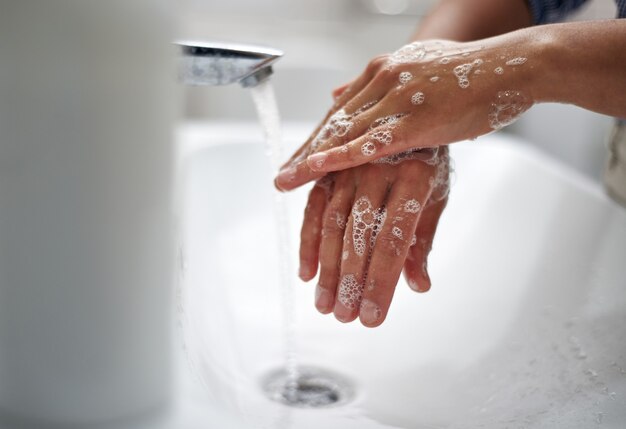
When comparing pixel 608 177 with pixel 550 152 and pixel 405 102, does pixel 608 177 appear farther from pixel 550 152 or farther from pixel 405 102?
pixel 550 152

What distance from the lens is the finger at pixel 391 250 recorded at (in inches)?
16.3

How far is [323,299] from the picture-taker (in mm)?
444

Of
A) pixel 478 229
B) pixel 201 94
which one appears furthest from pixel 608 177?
pixel 201 94

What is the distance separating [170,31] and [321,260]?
0.81ft

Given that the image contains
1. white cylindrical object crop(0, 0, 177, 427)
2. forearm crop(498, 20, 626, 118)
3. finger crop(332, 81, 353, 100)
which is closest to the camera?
white cylindrical object crop(0, 0, 177, 427)

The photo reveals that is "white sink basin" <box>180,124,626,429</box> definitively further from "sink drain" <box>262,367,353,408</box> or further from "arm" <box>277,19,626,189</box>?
"arm" <box>277,19,626,189</box>

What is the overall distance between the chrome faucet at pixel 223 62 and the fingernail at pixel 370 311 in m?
0.17

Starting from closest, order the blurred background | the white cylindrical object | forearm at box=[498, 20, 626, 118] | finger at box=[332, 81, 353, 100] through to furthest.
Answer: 1. the white cylindrical object
2. forearm at box=[498, 20, 626, 118]
3. finger at box=[332, 81, 353, 100]
4. the blurred background

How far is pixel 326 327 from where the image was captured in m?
0.57

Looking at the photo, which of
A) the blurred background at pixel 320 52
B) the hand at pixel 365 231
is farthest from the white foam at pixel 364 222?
the blurred background at pixel 320 52

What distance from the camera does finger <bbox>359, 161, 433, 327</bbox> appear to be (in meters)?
0.41

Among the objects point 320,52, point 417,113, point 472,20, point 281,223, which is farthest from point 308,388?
point 320,52

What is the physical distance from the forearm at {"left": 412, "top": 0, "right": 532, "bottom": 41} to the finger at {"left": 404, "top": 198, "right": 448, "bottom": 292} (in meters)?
0.18

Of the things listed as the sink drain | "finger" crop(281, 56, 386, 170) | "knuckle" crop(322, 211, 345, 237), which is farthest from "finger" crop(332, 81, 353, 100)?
the sink drain
